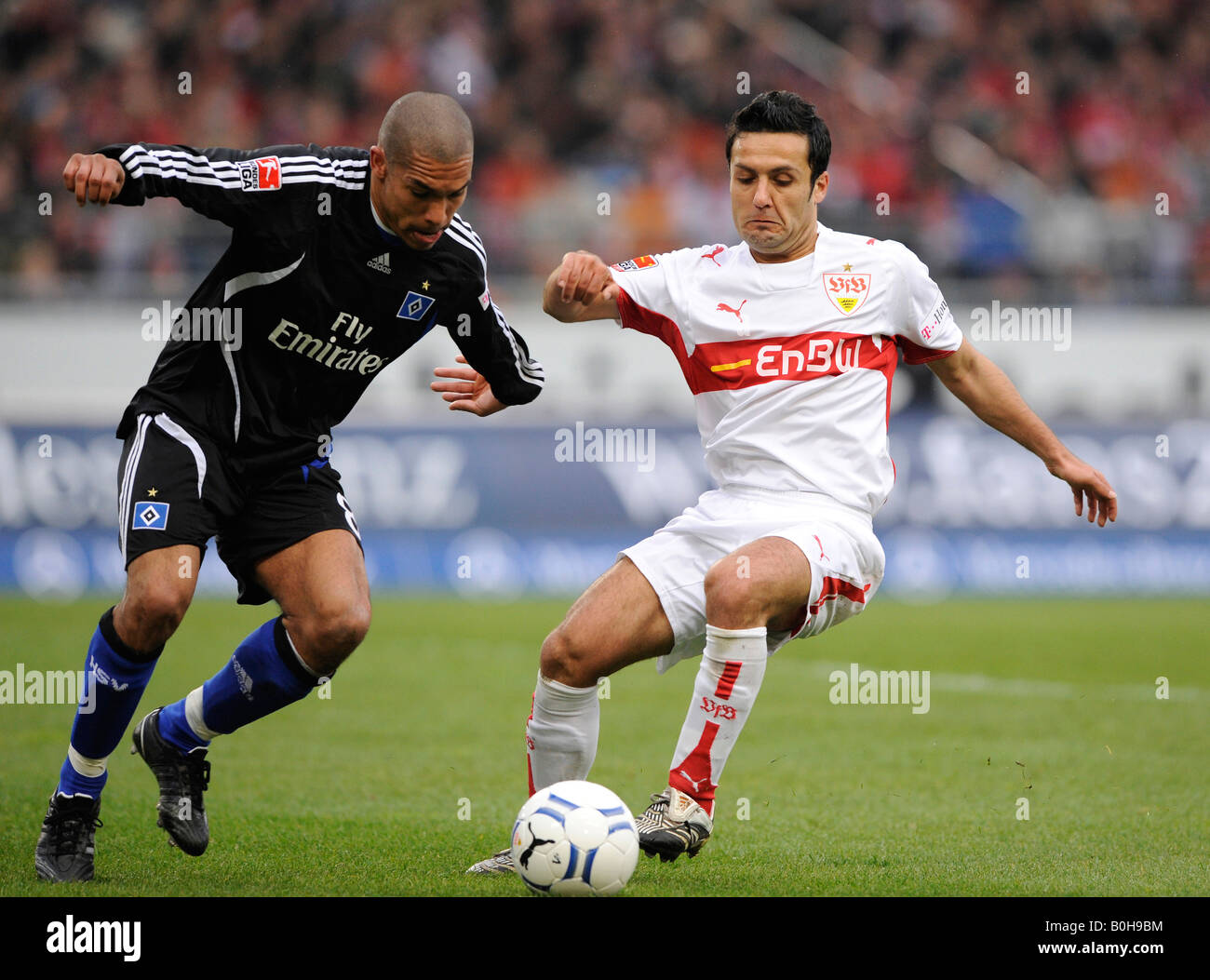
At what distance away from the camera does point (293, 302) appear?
5117 mm

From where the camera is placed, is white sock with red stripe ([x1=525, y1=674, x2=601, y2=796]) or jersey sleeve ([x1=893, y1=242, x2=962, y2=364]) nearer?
white sock with red stripe ([x1=525, y1=674, x2=601, y2=796])

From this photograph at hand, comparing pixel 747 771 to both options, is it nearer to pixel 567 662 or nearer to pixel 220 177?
pixel 567 662

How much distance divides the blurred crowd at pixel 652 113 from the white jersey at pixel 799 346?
11.6 metres

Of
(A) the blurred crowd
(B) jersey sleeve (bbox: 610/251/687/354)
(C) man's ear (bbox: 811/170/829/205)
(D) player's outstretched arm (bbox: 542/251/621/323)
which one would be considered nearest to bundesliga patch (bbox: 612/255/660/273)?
(B) jersey sleeve (bbox: 610/251/687/354)

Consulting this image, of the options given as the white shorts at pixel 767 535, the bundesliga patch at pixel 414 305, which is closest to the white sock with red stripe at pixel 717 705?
the white shorts at pixel 767 535

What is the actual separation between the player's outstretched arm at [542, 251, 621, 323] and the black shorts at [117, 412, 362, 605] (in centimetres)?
106

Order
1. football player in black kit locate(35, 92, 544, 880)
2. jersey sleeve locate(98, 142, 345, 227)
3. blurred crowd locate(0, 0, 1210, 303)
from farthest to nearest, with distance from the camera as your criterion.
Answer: blurred crowd locate(0, 0, 1210, 303), football player in black kit locate(35, 92, 544, 880), jersey sleeve locate(98, 142, 345, 227)

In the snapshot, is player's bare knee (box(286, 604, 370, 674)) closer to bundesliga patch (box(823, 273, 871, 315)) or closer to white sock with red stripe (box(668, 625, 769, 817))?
white sock with red stripe (box(668, 625, 769, 817))

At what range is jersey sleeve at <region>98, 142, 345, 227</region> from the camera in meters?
4.75

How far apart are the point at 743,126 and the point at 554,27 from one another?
1648 centimetres

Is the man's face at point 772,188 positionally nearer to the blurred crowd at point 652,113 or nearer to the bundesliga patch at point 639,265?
the bundesliga patch at point 639,265

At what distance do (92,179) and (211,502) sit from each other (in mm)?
1123

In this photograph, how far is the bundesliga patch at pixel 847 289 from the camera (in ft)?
17.2

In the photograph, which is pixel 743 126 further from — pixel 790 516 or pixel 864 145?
pixel 864 145
